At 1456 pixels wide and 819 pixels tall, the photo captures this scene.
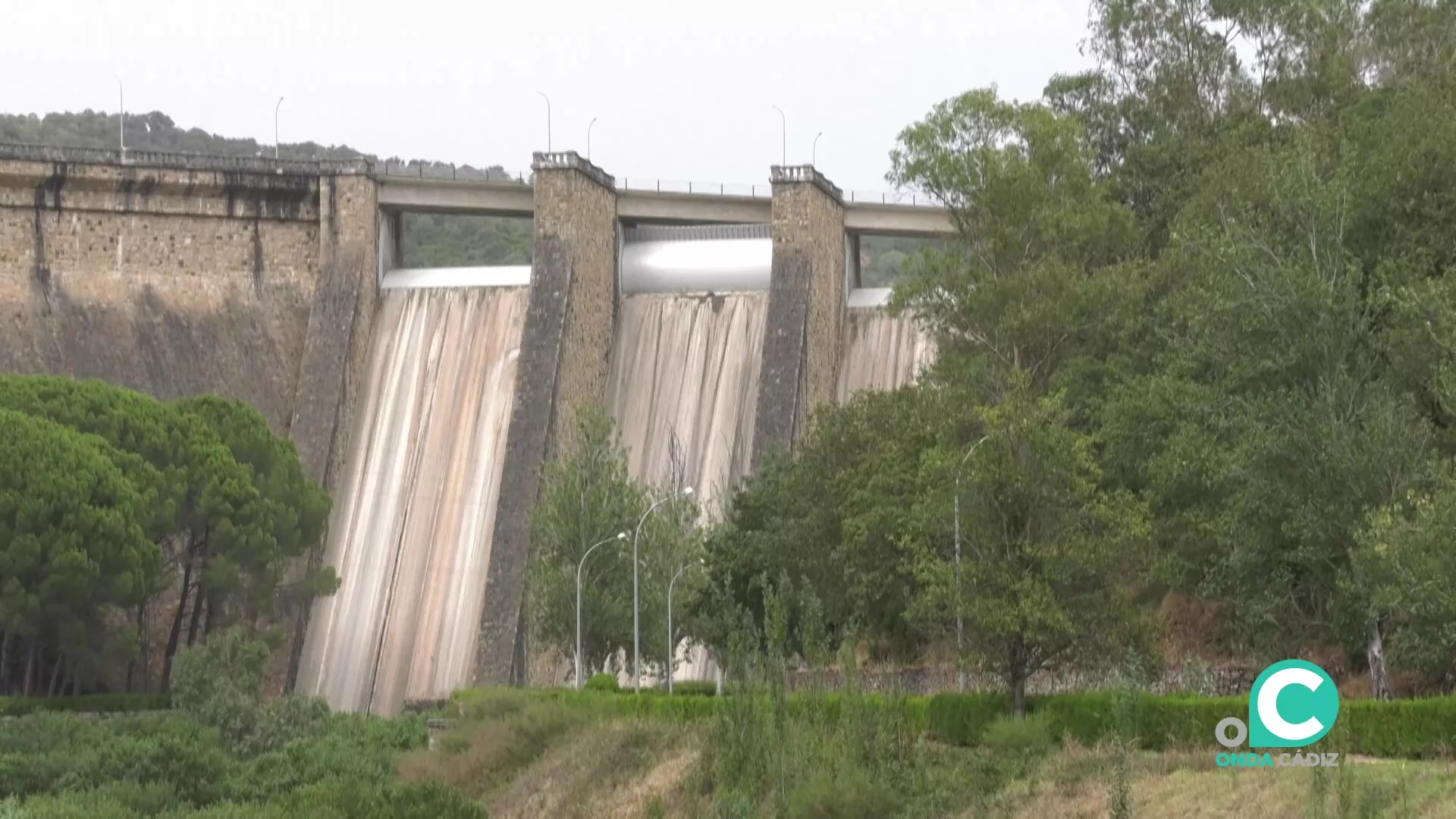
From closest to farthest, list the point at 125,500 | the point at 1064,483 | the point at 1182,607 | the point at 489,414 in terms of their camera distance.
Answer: the point at 1064,483, the point at 1182,607, the point at 125,500, the point at 489,414

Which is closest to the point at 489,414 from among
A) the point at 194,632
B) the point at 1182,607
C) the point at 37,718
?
the point at 194,632

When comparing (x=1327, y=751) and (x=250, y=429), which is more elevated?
(x=250, y=429)

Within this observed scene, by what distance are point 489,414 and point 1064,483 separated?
104ft

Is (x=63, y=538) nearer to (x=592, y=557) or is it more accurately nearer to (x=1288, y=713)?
(x=592, y=557)

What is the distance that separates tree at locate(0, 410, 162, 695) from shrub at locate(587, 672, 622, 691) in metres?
14.1

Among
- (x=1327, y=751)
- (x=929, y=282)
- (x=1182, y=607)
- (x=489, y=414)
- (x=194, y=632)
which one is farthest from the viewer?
(x=489, y=414)

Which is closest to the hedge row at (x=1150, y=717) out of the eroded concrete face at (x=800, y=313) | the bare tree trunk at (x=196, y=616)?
the eroded concrete face at (x=800, y=313)

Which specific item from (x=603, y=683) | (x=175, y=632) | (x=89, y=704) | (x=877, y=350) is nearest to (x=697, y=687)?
(x=603, y=683)

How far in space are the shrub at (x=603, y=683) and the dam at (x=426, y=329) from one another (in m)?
11.6

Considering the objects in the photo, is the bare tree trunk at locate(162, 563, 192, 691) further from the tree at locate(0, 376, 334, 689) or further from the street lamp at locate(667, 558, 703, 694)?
the street lamp at locate(667, 558, 703, 694)

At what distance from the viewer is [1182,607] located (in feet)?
155

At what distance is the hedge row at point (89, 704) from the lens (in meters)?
52.5

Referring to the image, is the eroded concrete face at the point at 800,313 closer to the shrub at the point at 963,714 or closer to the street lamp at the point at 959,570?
the street lamp at the point at 959,570

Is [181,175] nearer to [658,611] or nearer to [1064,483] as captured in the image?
[658,611]
